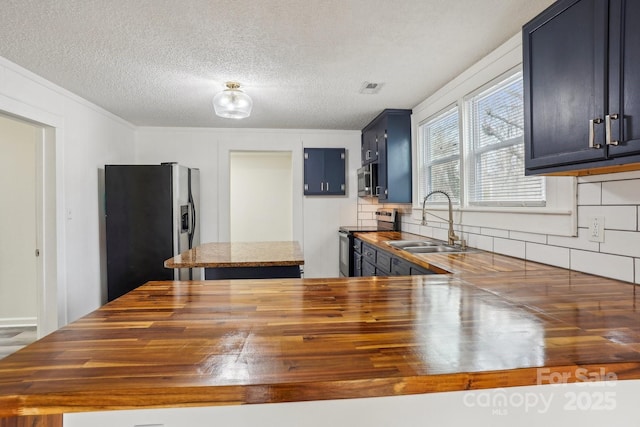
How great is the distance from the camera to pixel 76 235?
3.37 meters

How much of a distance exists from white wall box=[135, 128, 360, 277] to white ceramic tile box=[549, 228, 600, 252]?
3223 millimetres

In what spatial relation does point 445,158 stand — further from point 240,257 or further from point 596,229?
point 240,257

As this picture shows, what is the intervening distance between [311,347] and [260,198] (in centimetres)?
556

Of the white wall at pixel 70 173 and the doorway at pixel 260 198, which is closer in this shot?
the white wall at pixel 70 173

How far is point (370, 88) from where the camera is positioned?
Answer: 3123mm

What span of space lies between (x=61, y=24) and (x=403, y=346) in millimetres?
2486

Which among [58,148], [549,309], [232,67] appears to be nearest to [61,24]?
[232,67]

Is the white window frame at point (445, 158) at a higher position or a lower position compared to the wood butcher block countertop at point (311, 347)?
higher

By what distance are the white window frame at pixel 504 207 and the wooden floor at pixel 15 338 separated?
3.97 metres

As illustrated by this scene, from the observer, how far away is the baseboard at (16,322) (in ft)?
11.9

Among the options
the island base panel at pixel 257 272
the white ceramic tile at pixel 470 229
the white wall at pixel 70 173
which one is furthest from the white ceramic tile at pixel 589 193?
the white wall at pixel 70 173

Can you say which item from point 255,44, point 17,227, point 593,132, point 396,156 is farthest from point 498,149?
point 17,227

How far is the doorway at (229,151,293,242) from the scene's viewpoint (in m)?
6.23

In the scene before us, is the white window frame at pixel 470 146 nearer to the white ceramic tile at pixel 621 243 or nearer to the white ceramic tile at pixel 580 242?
the white ceramic tile at pixel 580 242
